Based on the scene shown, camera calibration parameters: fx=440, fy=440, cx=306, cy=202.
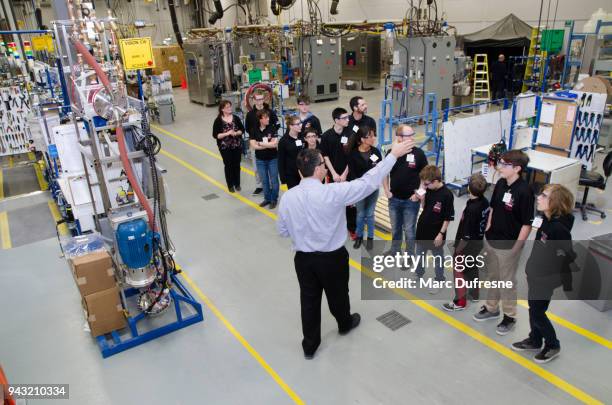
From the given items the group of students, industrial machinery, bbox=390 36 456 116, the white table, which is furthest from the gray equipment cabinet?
the white table

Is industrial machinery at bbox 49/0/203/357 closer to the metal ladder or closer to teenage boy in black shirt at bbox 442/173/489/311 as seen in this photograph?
teenage boy in black shirt at bbox 442/173/489/311

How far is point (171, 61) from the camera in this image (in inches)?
879

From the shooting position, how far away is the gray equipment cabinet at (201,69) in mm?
15633

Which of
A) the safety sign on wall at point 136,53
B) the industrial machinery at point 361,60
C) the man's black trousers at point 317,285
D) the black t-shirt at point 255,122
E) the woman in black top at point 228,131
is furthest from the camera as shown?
the industrial machinery at point 361,60

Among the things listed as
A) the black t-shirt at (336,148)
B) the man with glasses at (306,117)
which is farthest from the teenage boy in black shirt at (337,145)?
the man with glasses at (306,117)

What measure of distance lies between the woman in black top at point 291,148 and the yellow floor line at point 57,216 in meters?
3.63

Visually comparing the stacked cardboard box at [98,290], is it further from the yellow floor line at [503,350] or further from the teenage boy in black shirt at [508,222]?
the teenage boy in black shirt at [508,222]

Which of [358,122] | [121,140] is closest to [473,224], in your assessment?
[358,122]

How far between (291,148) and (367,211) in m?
1.42

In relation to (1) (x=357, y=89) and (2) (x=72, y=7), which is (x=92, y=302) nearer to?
(2) (x=72, y=7)

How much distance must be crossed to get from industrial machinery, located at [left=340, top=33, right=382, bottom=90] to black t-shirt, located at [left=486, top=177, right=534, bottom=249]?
51.0 feet

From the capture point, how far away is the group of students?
136 inches

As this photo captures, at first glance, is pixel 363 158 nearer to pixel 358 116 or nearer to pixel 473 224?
pixel 358 116

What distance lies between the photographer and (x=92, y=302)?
4215 millimetres
